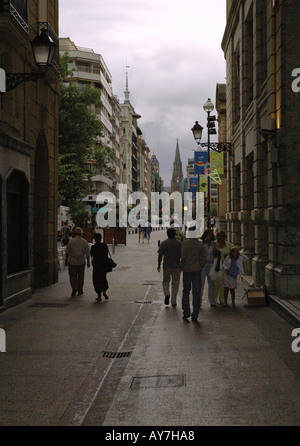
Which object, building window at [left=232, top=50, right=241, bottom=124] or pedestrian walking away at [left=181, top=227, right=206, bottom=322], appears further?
building window at [left=232, top=50, right=241, bottom=124]

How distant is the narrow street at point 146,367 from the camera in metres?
5.42

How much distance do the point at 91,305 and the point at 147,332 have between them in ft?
10.8

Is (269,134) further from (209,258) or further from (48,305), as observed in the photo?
(48,305)

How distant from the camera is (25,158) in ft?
43.9

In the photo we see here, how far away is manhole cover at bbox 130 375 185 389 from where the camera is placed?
6445 millimetres

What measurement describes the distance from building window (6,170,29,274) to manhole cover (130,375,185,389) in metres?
6.65

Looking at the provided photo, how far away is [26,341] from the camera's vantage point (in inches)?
345

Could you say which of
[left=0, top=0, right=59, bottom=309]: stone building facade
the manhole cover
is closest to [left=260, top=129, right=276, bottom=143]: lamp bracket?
[left=0, top=0, right=59, bottom=309]: stone building facade

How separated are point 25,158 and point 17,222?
1.53 m

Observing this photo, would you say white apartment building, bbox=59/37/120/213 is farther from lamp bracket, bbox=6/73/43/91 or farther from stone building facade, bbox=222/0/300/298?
lamp bracket, bbox=6/73/43/91

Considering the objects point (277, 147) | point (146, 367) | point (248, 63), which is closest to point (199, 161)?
point (248, 63)

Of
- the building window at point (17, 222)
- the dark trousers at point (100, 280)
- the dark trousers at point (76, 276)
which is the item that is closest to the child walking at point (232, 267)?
the dark trousers at point (100, 280)
